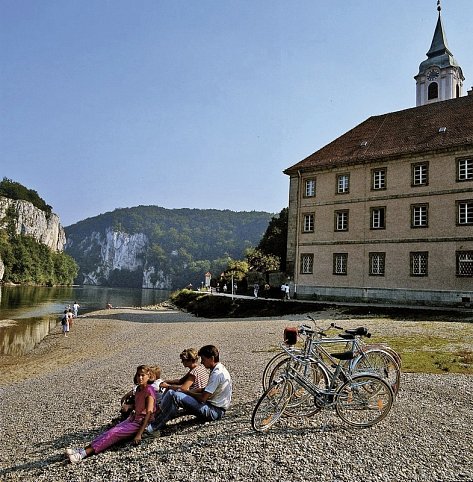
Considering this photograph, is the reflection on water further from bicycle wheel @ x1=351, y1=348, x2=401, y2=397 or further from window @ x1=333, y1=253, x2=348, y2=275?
window @ x1=333, y1=253, x2=348, y2=275

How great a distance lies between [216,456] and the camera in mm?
6039

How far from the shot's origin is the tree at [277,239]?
5812cm

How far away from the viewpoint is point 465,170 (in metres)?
29.0

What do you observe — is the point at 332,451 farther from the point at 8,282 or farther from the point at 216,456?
the point at 8,282

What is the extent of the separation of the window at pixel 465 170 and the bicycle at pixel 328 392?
2580cm

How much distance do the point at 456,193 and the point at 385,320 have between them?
1090 centimetres

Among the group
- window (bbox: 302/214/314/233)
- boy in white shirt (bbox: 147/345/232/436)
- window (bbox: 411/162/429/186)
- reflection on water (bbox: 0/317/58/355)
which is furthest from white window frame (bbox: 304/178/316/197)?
A: boy in white shirt (bbox: 147/345/232/436)

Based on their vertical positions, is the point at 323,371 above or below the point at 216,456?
above

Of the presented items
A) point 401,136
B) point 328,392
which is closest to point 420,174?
point 401,136

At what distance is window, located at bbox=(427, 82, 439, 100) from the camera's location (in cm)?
4737

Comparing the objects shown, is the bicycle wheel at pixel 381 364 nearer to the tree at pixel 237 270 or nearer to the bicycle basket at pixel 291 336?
the bicycle basket at pixel 291 336

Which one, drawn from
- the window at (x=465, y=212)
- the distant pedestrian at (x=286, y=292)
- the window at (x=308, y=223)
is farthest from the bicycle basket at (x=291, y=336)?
the window at (x=308, y=223)

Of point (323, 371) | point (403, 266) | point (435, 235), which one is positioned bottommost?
point (323, 371)

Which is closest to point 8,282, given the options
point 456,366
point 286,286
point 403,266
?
point 286,286
